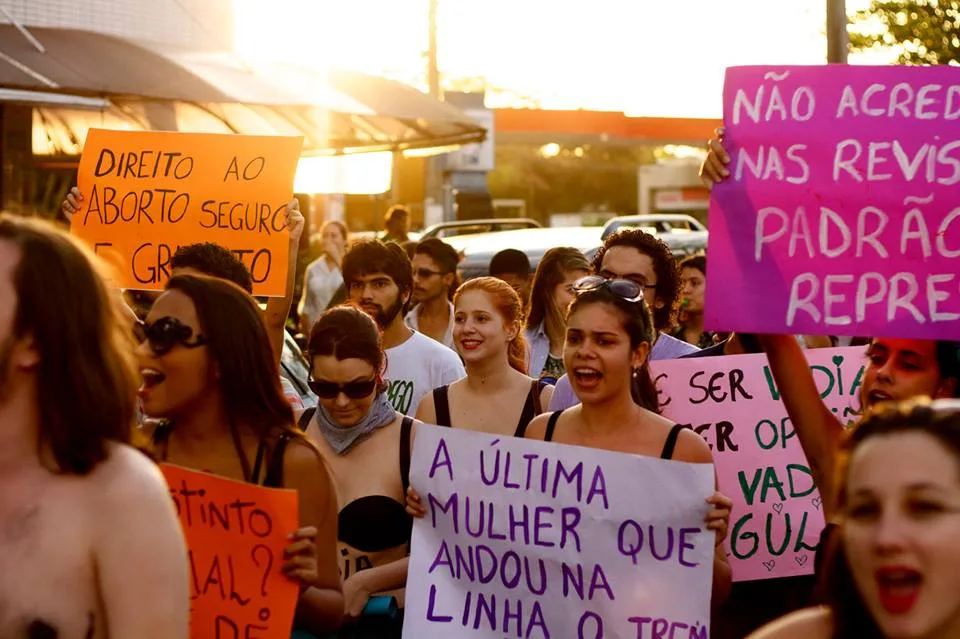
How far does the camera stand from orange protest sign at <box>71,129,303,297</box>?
6691mm

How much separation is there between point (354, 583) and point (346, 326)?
0.78m

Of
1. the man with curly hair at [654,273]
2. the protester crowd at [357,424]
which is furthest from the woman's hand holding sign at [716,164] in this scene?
the man with curly hair at [654,273]

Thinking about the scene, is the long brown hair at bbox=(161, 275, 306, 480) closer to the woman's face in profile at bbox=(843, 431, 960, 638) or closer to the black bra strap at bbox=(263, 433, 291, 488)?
the black bra strap at bbox=(263, 433, 291, 488)

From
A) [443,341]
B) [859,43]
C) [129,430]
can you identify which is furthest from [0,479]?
[859,43]

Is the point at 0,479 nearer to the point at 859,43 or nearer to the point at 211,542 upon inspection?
the point at 211,542

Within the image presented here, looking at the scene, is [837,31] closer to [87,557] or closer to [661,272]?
[661,272]

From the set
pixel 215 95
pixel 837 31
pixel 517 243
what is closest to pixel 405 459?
pixel 837 31

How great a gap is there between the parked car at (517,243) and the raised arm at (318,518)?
10.8 meters

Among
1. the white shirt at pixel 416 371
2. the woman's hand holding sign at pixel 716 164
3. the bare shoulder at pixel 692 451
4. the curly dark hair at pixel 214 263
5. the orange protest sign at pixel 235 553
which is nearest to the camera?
the orange protest sign at pixel 235 553

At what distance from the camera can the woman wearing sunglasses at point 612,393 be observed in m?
4.86

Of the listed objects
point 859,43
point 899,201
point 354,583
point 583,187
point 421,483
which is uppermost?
point 583,187

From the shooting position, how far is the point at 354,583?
16.1ft

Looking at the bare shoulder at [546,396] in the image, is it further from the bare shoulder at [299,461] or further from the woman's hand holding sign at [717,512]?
the bare shoulder at [299,461]

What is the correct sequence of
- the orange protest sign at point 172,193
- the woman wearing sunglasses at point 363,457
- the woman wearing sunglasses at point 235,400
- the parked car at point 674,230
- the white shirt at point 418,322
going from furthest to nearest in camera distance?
the parked car at point 674,230, the white shirt at point 418,322, the orange protest sign at point 172,193, the woman wearing sunglasses at point 363,457, the woman wearing sunglasses at point 235,400
